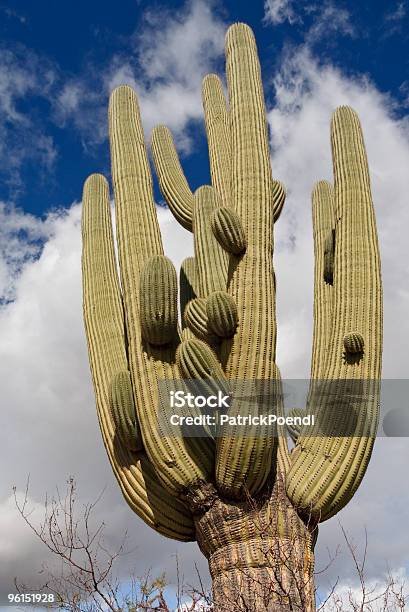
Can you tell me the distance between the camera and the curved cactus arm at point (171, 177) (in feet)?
26.8

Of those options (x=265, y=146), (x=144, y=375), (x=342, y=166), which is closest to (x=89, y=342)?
(x=144, y=375)

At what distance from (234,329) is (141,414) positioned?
109 centimetres

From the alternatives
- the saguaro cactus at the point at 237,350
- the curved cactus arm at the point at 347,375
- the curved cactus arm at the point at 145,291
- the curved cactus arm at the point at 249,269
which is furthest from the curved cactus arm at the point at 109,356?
the curved cactus arm at the point at 347,375

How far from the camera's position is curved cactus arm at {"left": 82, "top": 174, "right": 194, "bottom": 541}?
6266 millimetres

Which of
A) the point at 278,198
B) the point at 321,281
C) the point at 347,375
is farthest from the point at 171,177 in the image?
the point at 347,375

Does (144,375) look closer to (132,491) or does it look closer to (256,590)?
(132,491)

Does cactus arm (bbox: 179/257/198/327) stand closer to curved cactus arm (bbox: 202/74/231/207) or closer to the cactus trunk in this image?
curved cactus arm (bbox: 202/74/231/207)

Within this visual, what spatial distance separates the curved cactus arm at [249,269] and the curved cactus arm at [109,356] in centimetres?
87

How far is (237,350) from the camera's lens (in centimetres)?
580

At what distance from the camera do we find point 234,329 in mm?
5855

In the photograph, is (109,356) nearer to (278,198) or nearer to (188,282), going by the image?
(188,282)

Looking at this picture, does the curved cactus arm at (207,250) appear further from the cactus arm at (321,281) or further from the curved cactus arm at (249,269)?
the cactus arm at (321,281)

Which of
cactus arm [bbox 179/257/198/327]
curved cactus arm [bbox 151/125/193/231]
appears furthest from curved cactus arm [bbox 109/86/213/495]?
curved cactus arm [bbox 151/125/193/231]

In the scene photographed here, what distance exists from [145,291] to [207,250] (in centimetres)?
120
